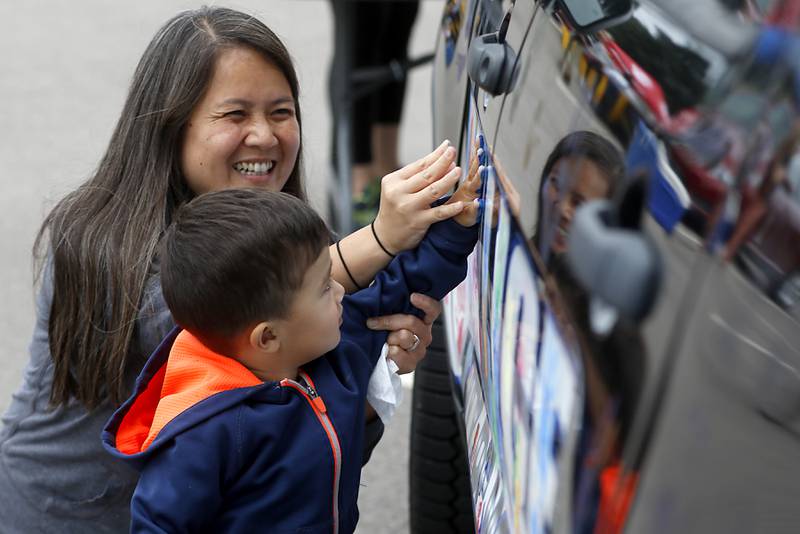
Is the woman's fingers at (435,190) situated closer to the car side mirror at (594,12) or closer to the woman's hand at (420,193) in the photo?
the woman's hand at (420,193)

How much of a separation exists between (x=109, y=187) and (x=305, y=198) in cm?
36

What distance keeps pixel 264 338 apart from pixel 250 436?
129mm

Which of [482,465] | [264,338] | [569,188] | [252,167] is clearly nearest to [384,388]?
[482,465]

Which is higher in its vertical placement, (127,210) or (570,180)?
(570,180)

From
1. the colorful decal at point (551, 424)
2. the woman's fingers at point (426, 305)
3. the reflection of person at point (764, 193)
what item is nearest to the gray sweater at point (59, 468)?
the woman's fingers at point (426, 305)

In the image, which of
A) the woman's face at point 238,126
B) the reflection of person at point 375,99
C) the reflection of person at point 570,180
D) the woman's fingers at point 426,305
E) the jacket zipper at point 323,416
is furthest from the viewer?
the reflection of person at point 375,99

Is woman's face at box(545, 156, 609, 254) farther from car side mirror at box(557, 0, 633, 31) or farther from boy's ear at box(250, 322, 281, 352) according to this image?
boy's ear at box(250, 322, 281, 352)

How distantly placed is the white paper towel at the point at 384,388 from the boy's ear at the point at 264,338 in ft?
0.94

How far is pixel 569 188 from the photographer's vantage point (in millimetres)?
1174

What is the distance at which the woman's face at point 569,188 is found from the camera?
1.11 meters

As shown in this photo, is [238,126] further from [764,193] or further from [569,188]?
[764,193]

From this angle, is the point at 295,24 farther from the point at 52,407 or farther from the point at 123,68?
the point at 52,407

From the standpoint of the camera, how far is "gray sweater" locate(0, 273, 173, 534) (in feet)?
6.33

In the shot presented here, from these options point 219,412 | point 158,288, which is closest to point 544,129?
point 219,412
